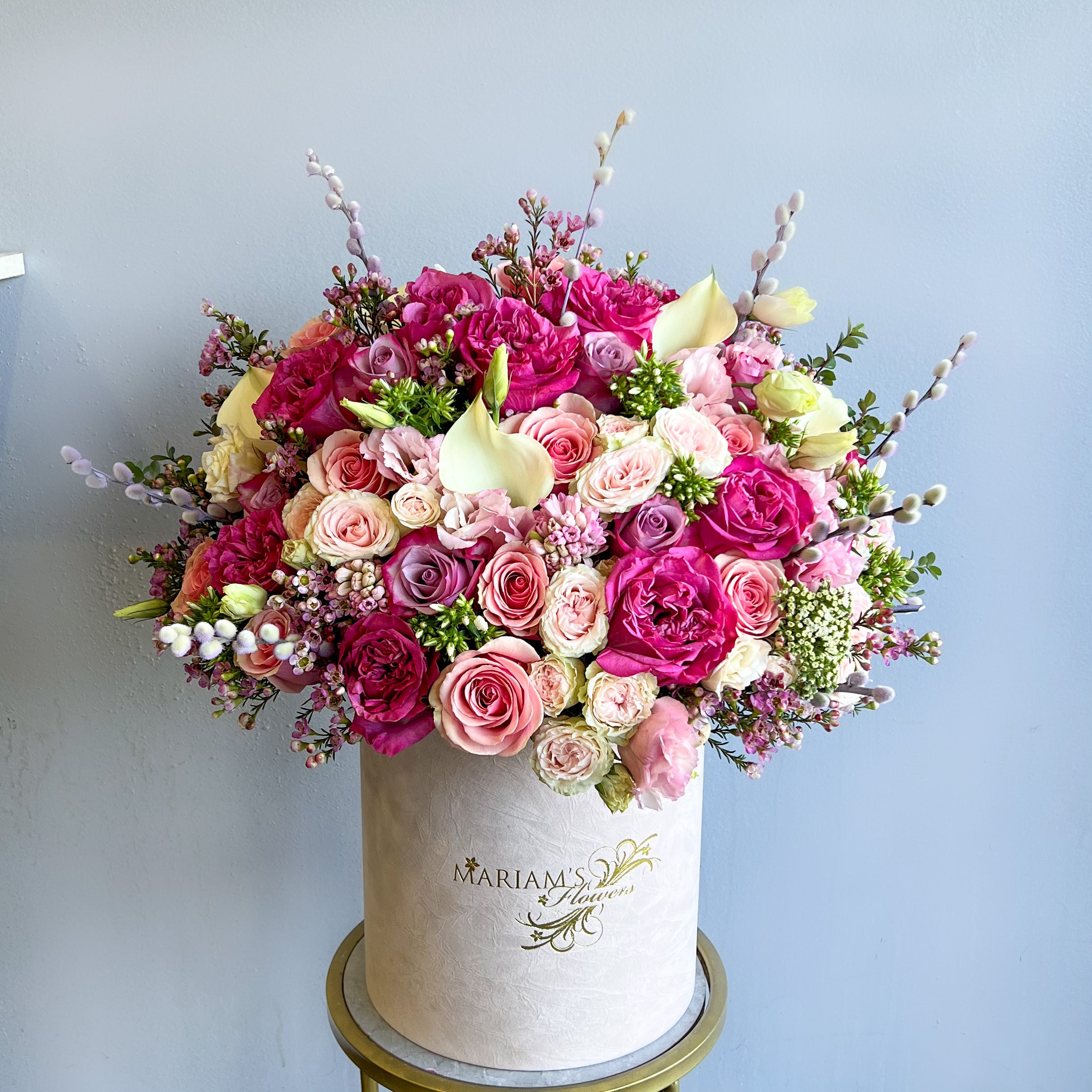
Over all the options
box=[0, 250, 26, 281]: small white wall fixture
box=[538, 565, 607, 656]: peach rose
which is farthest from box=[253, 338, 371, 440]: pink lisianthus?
box=[0, 250, 26, 281]: small white wall fixture

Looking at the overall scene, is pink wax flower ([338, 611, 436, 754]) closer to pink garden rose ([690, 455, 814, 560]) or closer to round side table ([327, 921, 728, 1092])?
pink garden rose ([690, 455, 814, 560])

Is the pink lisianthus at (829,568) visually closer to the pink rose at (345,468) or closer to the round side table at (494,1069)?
the pink rose at (345,468)

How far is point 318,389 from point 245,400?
14 cm

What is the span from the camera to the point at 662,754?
697 millimetres

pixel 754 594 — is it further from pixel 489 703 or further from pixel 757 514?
pixel 489 703

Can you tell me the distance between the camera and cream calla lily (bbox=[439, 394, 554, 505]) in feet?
2.36

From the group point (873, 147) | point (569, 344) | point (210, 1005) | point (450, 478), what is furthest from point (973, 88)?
point (210, 1005)

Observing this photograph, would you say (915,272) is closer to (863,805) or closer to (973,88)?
(973,88)

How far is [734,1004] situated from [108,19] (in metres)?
1.50

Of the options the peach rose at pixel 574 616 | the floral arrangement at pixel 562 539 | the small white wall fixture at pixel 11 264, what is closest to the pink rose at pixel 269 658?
the floral arrangement at pixel 562 539

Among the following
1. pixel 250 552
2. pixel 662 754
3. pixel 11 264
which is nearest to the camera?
pixel 662 754

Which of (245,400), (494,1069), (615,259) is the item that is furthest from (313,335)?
(494,1069)

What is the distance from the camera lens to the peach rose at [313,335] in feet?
2.88

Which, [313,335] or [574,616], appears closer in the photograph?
[574,616]
